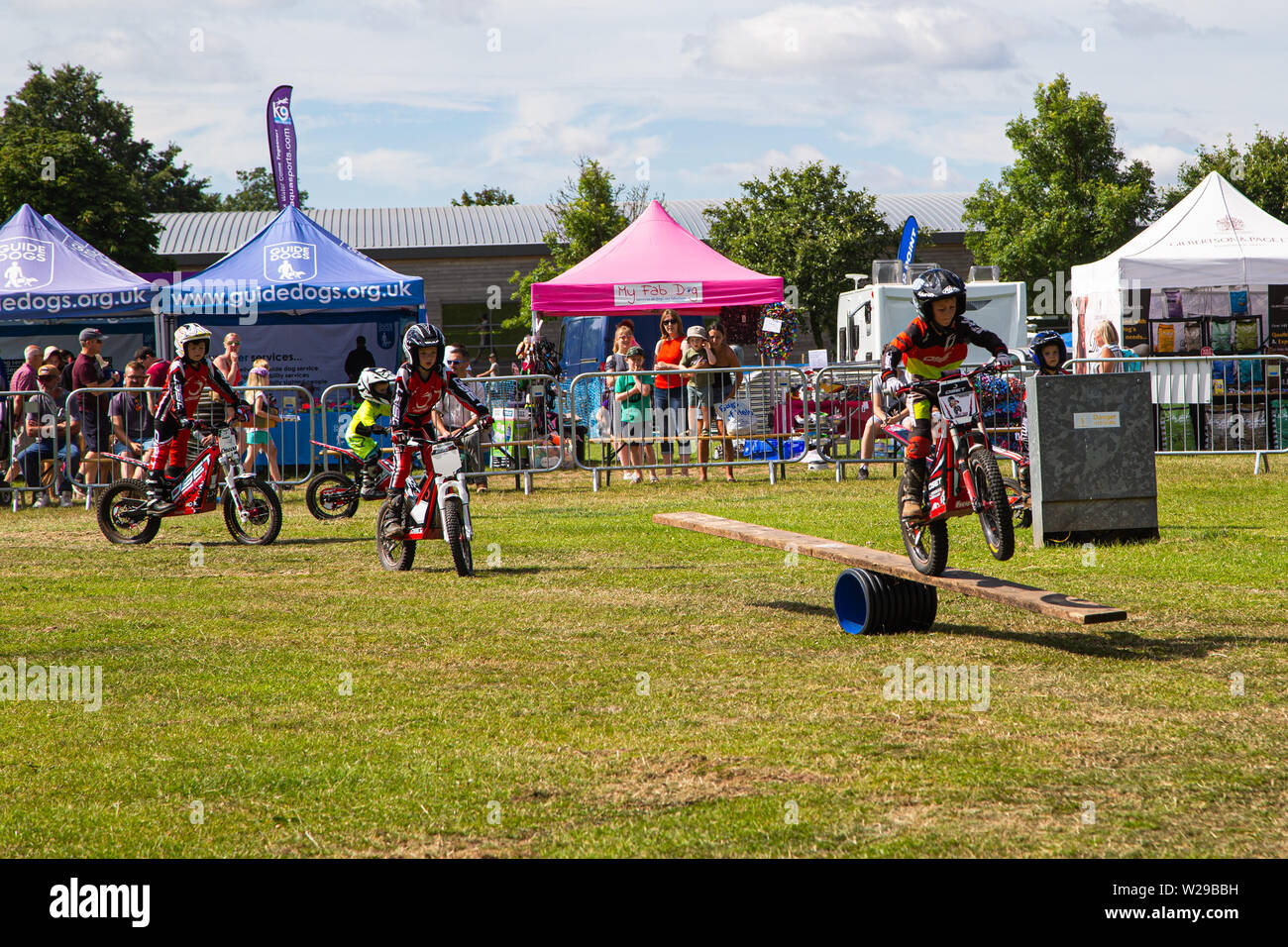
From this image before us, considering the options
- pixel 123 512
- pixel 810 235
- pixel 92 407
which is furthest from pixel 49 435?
pixel 810 235

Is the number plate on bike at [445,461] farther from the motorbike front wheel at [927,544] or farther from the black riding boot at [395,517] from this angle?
the motorbike front wheel at [927,544]

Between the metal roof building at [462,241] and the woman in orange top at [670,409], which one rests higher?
the metal roof building at [462,241]

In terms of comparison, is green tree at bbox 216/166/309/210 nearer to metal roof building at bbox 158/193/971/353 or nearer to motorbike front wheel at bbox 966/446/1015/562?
metal roof building at bbox 158/193/971/353

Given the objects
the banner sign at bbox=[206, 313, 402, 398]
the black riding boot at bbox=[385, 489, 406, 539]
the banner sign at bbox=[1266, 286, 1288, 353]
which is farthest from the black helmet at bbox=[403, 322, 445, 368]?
the banner sign at bbox=[1266, 286, 1288, 353]

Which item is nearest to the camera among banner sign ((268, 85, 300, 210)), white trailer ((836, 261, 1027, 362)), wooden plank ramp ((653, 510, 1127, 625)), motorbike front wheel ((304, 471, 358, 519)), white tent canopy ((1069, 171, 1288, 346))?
wooden plank ramp ((653, 510, 1127, 625))

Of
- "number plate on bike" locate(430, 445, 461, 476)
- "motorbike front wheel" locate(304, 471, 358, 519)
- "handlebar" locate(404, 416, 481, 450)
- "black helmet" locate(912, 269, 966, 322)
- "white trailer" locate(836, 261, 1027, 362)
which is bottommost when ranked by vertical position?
"motorbike front wheel" locate(304, 471, 358, 519)

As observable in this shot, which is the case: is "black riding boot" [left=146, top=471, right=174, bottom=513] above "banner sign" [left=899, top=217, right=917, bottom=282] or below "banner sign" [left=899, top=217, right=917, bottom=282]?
below

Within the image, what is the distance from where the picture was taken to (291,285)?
19656mm

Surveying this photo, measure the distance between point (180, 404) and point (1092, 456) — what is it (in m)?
8.48

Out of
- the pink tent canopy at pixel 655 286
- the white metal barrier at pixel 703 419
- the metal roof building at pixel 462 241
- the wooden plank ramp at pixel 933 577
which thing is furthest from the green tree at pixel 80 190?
the wooden plank ramp at pixel 933 577

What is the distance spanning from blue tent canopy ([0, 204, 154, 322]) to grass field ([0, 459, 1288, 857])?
947cm

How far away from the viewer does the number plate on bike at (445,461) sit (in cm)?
1059

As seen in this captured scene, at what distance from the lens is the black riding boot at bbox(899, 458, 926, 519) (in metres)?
7.73

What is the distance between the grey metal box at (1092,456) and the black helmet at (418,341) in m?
4.92
